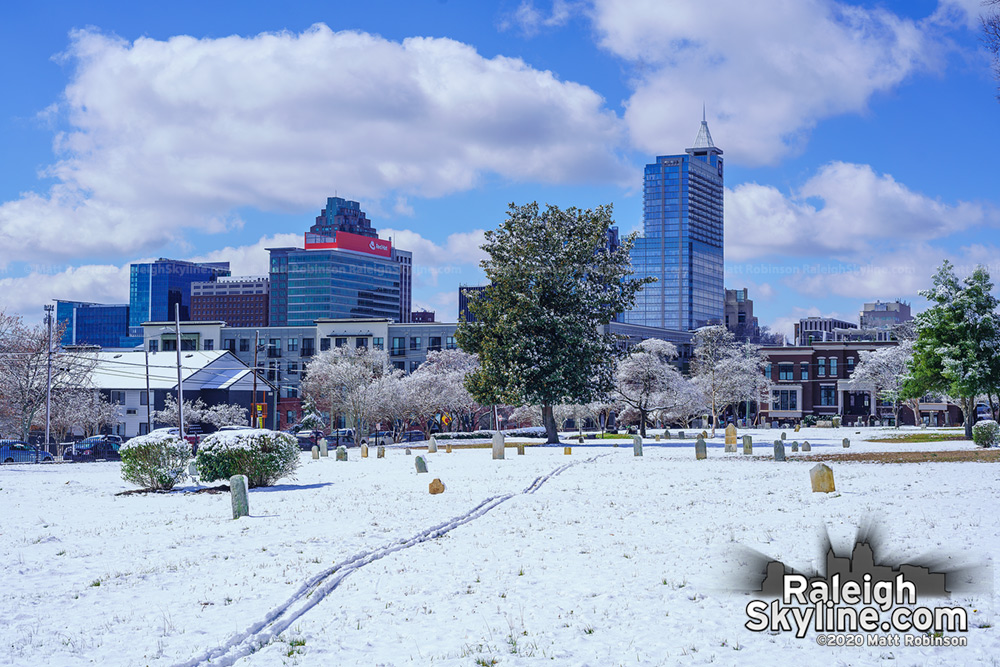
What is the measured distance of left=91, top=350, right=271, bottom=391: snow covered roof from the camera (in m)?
89.5

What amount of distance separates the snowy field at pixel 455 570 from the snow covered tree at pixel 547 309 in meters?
27.7

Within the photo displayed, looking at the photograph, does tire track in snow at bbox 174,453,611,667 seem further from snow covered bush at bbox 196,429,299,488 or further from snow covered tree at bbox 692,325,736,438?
snow covered tree at bbox 692,325,736,438

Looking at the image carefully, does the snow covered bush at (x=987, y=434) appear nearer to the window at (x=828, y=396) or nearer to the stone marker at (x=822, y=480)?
the stone marker at (x=822, y=480)

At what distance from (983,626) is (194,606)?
992 centimetres

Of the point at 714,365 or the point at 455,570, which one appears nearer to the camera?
the point at 455,570

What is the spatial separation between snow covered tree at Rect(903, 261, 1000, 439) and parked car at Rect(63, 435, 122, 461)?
52.1m

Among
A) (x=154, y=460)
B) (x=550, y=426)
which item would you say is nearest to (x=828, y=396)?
(x=550, y=426)

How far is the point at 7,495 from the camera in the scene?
2850 cm

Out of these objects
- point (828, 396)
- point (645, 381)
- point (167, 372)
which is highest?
point (167, 372)

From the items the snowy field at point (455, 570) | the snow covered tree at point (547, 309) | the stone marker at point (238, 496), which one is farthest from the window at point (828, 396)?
the stone marker at point (238, 496)

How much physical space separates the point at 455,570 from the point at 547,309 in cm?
4170

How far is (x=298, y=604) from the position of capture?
469 inches

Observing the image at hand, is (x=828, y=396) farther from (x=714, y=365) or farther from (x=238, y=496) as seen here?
(x=238, y=496)

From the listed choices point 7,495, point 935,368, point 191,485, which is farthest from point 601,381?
point 7,495
